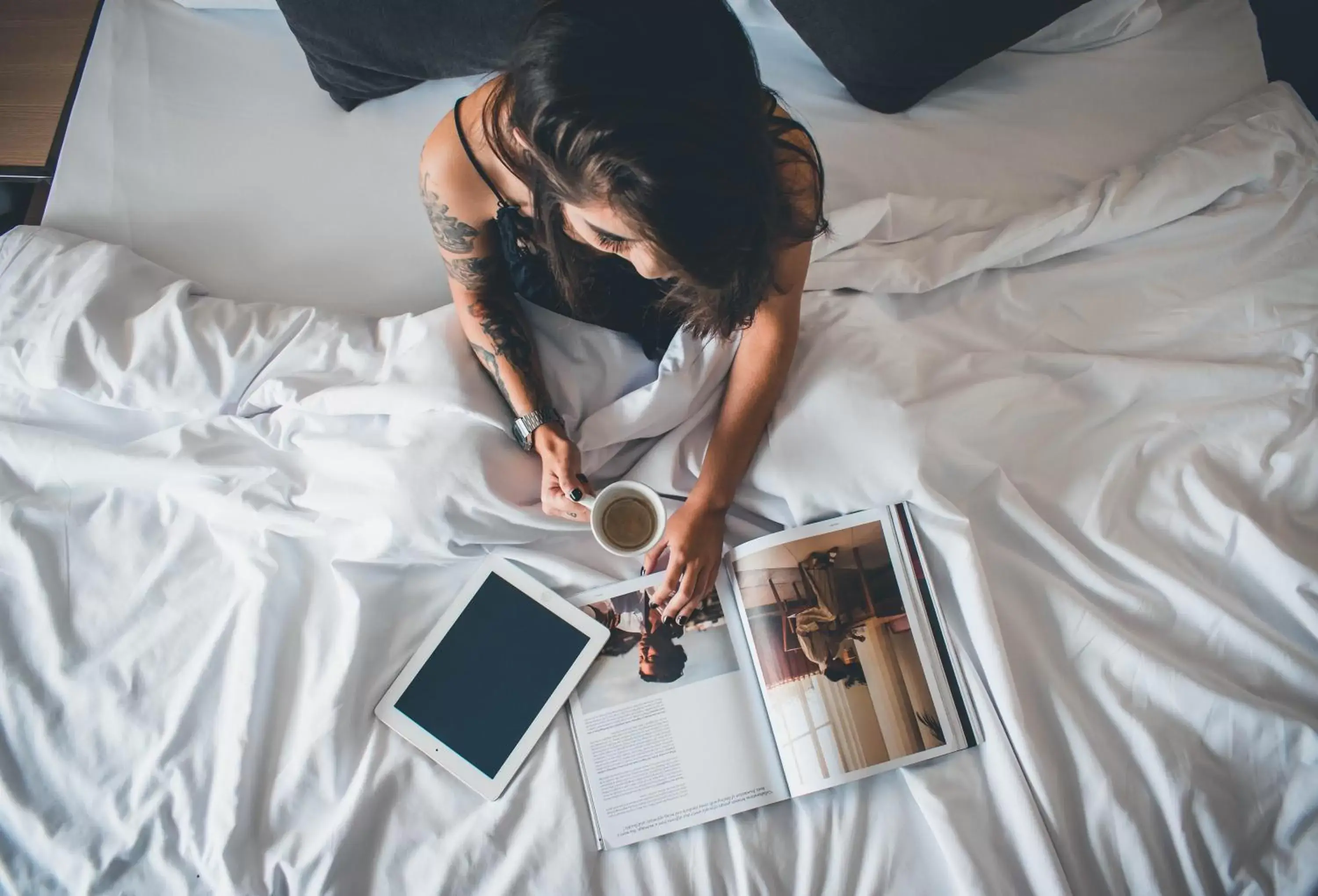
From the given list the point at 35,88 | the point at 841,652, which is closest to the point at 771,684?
the point at 841,652

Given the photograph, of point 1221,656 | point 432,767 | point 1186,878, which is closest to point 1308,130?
point 1221,656

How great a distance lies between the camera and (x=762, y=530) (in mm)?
964

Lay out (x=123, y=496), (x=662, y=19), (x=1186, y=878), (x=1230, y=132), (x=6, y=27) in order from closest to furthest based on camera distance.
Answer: (x=662, y=19) → (x=1186, y=878) → (x=123, y=496) → (x=1230, y=132) → (x=6, y=27)

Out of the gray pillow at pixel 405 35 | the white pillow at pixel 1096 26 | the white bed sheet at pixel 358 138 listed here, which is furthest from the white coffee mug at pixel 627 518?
the white pillow at pixel 1096 26

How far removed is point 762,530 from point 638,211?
49 centimetres

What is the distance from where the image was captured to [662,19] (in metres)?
0.57

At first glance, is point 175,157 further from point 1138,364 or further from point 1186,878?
point 1186,878

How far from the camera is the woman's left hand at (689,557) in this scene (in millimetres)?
886

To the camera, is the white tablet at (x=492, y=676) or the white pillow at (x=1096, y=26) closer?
the white tablet at (x=492, y=676)

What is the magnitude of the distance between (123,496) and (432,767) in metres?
0.47

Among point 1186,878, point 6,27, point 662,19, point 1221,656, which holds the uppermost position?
point 662,19

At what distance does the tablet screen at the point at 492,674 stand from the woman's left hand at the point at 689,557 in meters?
0.11

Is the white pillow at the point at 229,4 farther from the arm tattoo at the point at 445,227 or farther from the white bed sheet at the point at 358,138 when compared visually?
the arm tattoo at the point at 445,227

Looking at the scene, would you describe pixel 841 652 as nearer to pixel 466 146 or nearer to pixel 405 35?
pixel 466 146
